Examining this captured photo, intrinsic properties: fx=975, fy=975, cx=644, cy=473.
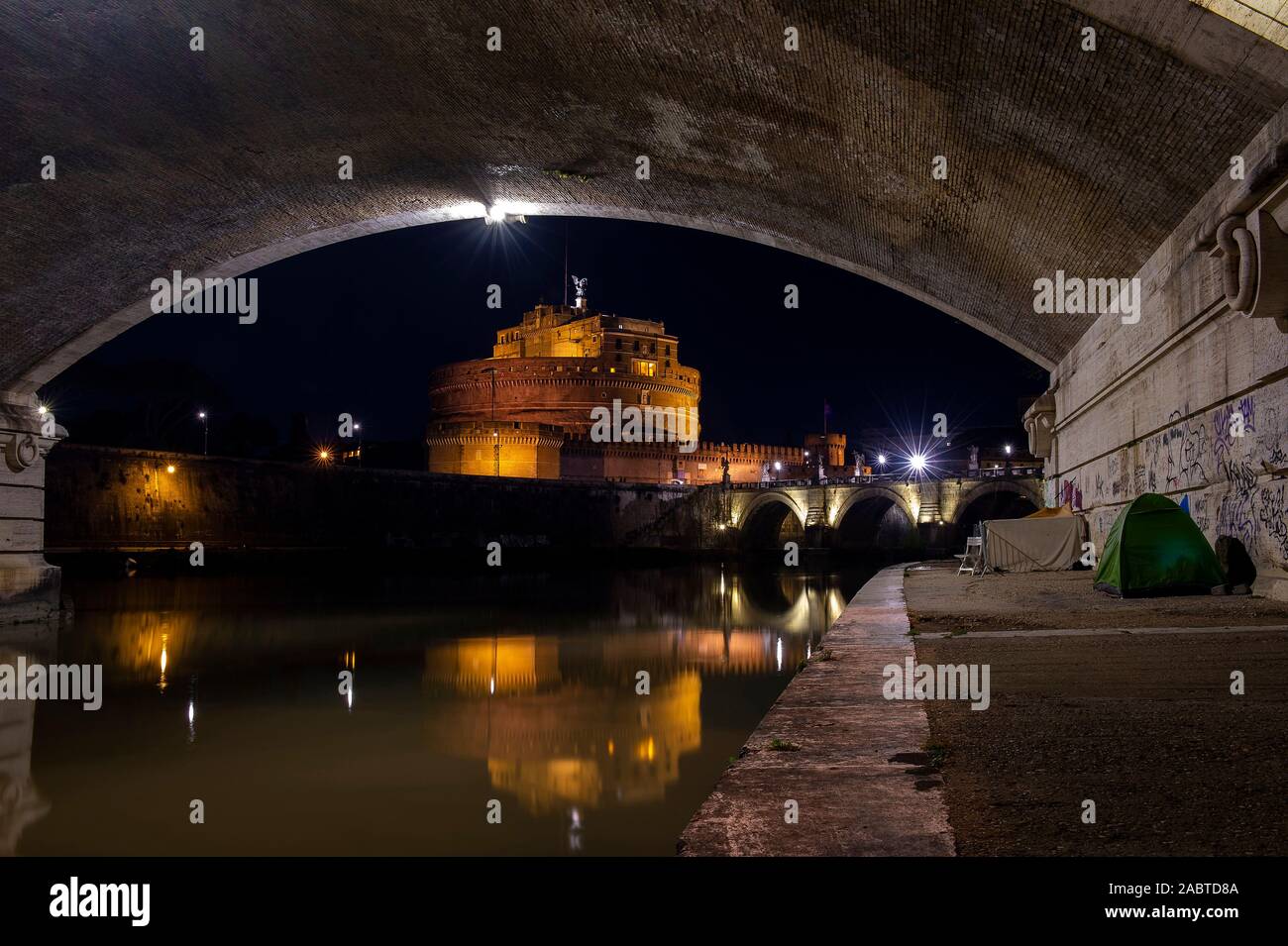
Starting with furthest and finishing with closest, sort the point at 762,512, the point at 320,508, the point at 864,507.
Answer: the point at 762,512 < the point at 864,507 < the point at 320,508

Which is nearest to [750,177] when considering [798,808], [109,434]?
[798,808]

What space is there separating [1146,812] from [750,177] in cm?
941

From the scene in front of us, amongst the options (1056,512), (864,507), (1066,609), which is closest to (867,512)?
(864,507)

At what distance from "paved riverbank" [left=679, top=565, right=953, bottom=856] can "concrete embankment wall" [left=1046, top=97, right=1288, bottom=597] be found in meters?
3.48

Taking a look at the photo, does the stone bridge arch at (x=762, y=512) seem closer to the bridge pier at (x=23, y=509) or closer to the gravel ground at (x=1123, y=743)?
the bridge pier at (x=23, y=509)

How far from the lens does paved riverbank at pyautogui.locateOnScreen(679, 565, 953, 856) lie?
2.51 metres

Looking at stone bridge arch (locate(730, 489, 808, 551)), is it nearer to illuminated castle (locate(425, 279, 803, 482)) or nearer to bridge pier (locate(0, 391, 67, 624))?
illuminated castle (locate(425, 279, 803, 482))

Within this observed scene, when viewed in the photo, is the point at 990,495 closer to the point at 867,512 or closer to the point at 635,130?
the point at 867,512

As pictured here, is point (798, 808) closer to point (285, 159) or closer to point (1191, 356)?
point (1191, 356)

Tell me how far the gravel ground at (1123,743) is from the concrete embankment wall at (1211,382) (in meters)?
1.01

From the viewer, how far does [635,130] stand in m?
10.4

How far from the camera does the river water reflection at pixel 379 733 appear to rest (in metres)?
5.14

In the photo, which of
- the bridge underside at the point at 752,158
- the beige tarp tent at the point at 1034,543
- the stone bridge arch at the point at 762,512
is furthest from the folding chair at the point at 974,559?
the stone bridge arch at the point at 762,512

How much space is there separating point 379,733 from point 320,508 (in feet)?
101
